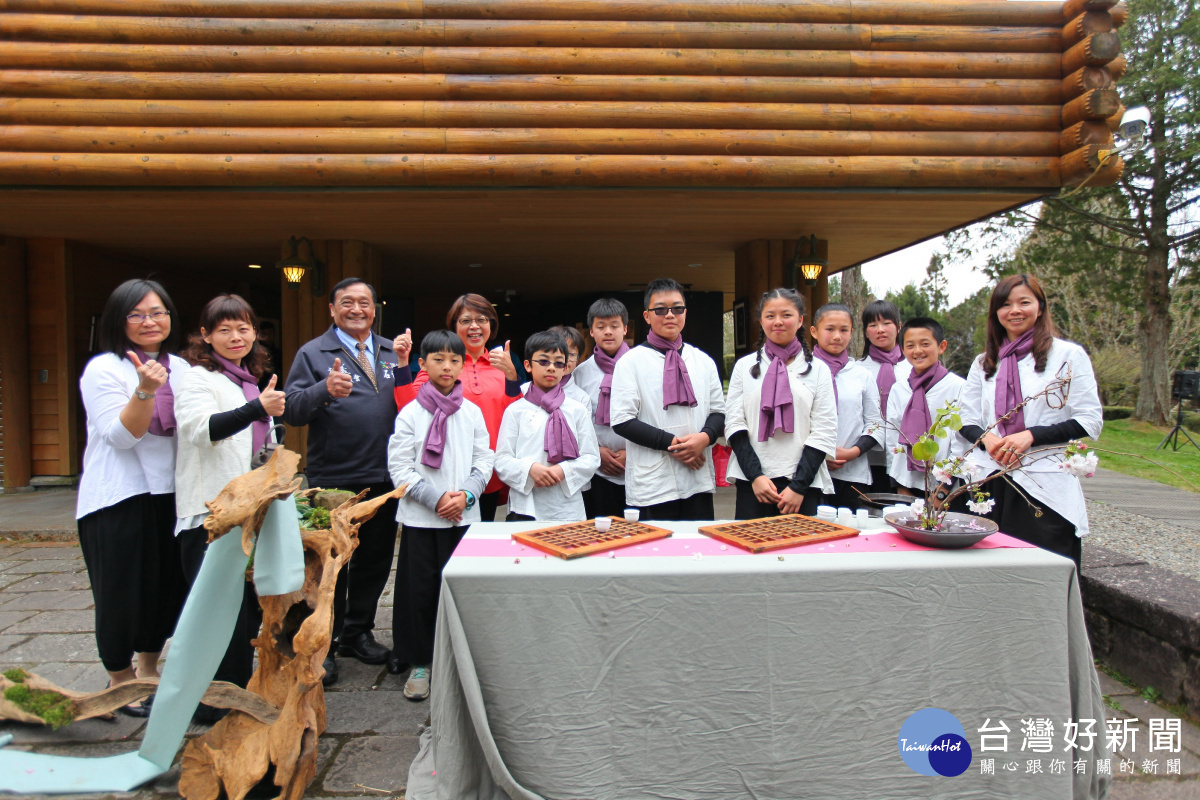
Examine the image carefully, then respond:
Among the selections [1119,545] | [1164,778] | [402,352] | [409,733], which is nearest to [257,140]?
[402,352]

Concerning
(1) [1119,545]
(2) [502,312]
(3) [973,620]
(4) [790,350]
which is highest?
(2) [502,312]

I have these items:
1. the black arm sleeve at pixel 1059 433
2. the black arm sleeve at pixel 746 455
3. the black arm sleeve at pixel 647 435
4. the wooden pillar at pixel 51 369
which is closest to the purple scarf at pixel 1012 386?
the black arm sleeve at pixel 1059 433

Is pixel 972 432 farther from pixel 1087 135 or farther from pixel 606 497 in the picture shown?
pixel 1087 135

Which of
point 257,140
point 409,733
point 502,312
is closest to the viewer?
point 409,733

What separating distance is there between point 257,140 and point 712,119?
11.2ft

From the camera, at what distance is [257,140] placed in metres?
4.94

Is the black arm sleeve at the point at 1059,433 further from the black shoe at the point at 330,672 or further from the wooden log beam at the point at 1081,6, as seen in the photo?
the wooden log beam at the point at 1081,6

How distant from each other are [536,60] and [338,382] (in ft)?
10.9

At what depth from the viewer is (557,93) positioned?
507 centimetres

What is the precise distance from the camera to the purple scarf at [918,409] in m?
3.82

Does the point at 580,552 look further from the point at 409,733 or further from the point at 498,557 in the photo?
the point at 409,733

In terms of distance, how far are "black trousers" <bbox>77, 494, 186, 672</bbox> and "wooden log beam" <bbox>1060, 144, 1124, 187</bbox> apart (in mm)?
6054

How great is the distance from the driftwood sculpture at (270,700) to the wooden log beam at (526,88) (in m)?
3.70

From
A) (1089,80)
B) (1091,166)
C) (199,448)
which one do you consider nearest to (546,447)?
(199,448)
